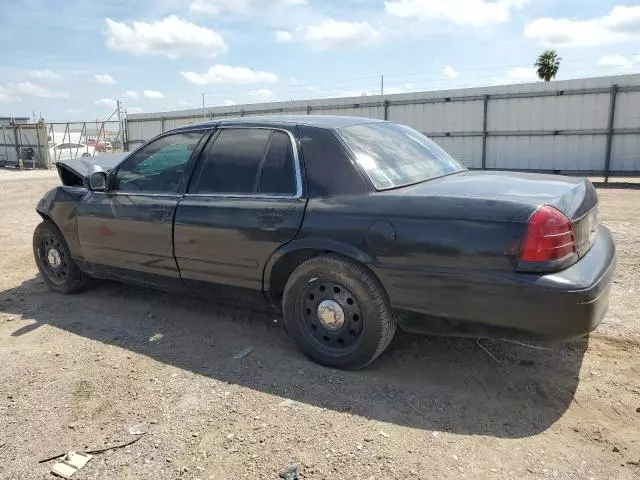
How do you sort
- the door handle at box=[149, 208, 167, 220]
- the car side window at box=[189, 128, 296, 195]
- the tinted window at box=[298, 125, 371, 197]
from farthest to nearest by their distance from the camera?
the door handle at box=[149, 208, 167, 220] < the car side window at box=[189, 128, 296, 195] < the tinted window at box=[298, 125, 371, 197]

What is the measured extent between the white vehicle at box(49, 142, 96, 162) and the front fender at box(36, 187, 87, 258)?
85.0 ft

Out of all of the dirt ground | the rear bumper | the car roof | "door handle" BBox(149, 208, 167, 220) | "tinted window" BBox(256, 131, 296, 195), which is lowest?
the dirt ground

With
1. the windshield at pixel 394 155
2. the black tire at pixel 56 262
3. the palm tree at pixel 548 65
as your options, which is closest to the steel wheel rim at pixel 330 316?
the windshield at pixel 394 155

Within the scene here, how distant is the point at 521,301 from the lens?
274 centimetres

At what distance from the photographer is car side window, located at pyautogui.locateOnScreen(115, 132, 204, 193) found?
4.18 m

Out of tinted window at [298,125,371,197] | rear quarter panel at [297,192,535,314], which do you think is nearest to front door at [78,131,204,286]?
tinted window at [298,125,371,197]

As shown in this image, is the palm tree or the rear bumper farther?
the palm tree

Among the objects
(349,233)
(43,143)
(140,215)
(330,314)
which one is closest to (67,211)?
(140,215)

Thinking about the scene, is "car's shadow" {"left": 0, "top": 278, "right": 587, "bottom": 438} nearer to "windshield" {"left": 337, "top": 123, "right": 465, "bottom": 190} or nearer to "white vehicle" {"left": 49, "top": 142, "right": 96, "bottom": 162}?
"windshield" {"left": 337, "top": 123, "right": 465, "bottom": 190}

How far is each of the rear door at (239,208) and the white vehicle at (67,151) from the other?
2751 cm

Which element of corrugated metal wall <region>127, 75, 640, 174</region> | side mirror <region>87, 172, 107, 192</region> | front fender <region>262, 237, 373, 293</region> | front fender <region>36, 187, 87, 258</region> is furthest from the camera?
corrugated metal wall <region>127, 75, 640, 174</region>

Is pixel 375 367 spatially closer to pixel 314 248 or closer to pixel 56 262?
pixel 314 248

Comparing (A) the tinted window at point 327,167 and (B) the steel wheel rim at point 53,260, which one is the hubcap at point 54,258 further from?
(A) the tinted window at point 327,167

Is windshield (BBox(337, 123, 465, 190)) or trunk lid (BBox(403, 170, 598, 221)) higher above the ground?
windshield (BBox(337, 123, 465, 190))
